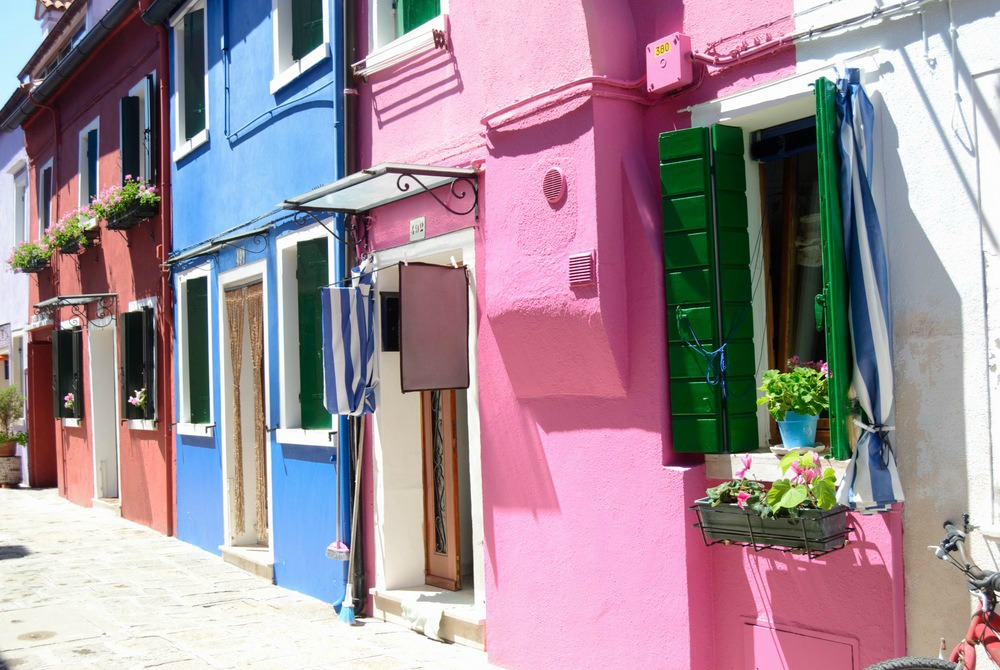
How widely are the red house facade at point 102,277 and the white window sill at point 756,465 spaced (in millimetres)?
8888

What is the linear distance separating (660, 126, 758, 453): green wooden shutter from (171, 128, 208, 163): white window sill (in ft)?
24.5

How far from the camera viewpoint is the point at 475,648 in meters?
7.30

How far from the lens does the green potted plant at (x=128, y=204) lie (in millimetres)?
13383

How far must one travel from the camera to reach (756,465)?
5.34 meters

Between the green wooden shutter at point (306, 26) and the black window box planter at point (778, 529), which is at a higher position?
the green wooden shutter at point (306, 26)

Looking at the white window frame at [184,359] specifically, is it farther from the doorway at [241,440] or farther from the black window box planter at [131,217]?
the black window box planter at [131,217]

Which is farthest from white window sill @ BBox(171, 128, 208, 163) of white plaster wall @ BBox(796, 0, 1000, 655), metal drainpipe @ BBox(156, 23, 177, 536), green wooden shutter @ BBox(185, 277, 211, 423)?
white plaster wall @ BBox(796, 0, 1000, 655)

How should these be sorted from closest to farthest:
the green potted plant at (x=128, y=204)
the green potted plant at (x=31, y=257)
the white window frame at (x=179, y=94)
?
the white window frame at (x=179, y=94), the green potted plant at (x=128, y=204), the green potted plant at (x=31, y=257)

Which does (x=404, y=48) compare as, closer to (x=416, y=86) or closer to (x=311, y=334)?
(x=416, y=86)

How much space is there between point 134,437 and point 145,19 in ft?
17.2

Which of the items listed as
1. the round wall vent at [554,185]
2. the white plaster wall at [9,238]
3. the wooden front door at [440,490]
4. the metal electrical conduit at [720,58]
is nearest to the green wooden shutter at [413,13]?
the metal electrical conduit at [720,58]

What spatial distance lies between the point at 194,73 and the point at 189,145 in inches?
32.2

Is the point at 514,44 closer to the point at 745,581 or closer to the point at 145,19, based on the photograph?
the point at 745,581

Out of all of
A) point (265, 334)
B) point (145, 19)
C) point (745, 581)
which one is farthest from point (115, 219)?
point (745, 581)
